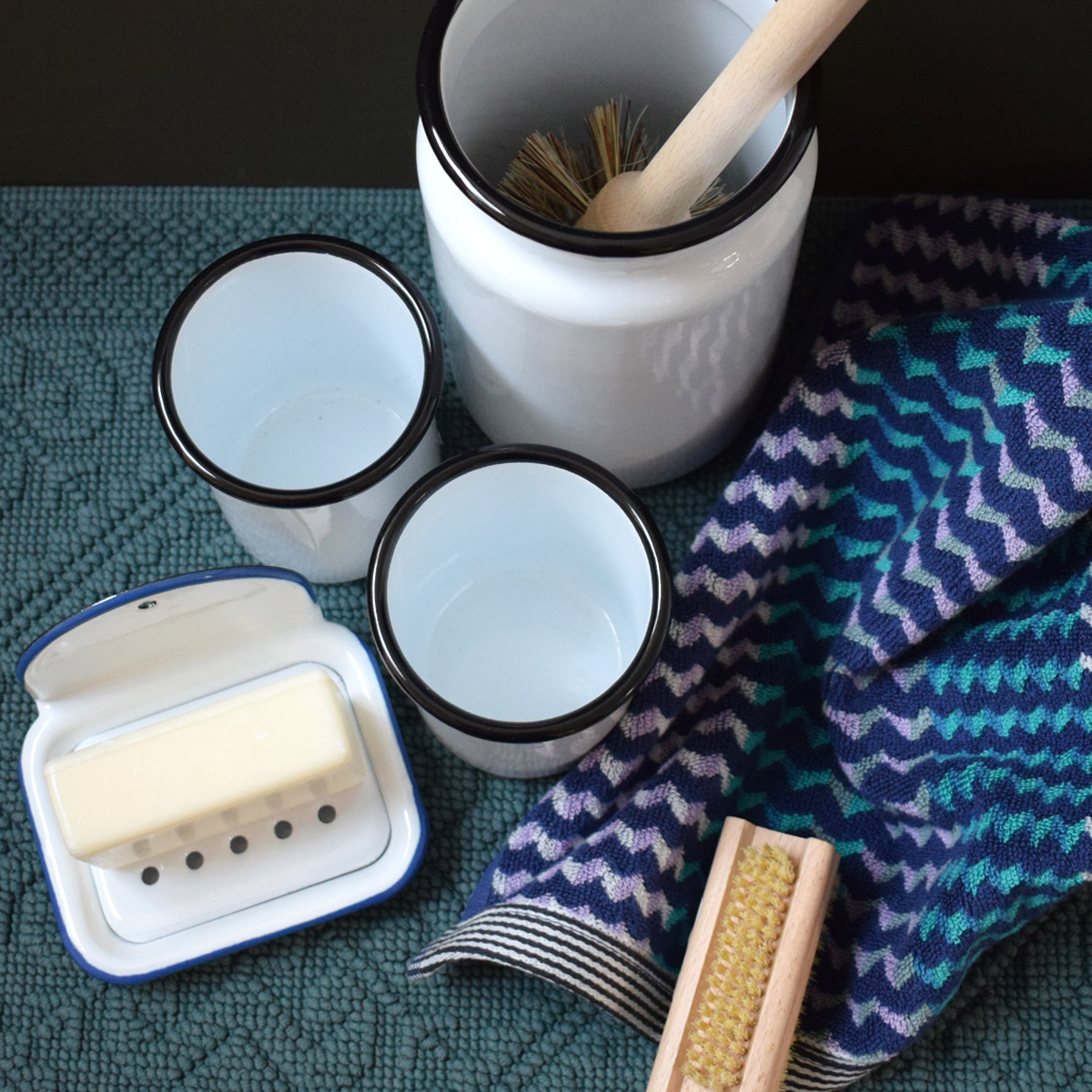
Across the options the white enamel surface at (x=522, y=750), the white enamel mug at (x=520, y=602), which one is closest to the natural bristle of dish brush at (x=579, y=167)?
the white enamel mug at (x=520, y=602)

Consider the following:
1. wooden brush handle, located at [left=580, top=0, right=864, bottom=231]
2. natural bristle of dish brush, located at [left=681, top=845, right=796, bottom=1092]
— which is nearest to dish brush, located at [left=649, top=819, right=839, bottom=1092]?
natural bristle of dish brush, located at [left=681, top=845, right=796, bottom=1092]

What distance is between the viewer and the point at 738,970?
1.59 feet

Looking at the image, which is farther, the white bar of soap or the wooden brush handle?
the white bar of soap

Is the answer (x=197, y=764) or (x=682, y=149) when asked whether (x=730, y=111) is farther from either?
(x=197, y=764)

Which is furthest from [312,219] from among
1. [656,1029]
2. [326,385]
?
[656,1029]

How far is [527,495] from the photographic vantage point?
1.73 feet

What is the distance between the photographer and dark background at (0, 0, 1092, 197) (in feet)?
1.73

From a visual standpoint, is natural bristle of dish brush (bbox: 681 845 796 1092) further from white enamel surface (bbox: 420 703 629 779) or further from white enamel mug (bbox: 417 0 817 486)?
white enamel mug (bbox: 417 0 817 486)

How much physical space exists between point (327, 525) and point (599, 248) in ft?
0.59

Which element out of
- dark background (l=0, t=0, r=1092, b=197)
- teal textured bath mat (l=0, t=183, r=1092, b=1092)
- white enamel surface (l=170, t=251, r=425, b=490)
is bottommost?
teal textured bath mat (l=0, t=183, r=1092, b=1092)

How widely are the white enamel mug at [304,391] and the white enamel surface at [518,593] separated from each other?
3cm

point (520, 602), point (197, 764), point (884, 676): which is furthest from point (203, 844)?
point (884, 676)

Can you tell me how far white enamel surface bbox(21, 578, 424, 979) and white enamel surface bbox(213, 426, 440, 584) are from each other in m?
0.02

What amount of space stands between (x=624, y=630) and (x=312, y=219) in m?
0.27
